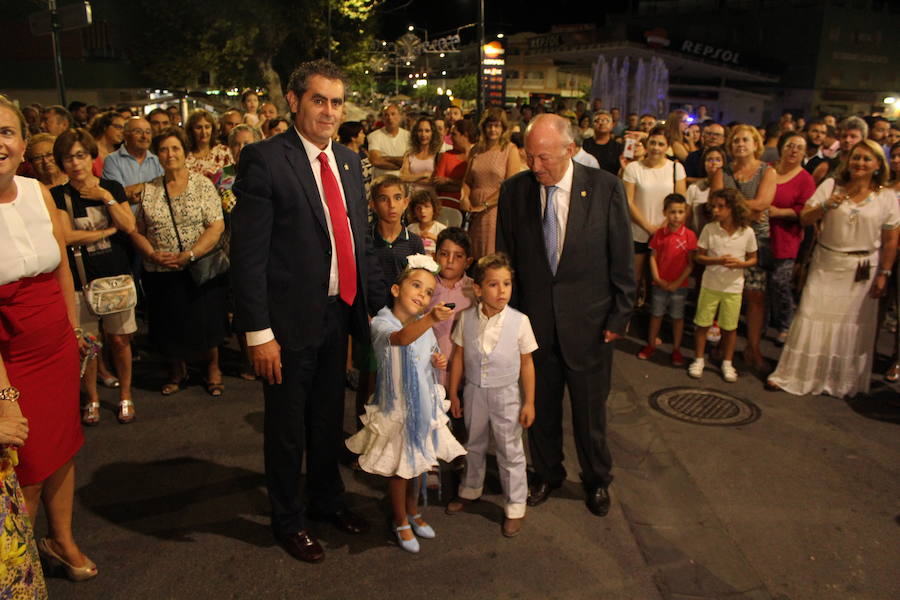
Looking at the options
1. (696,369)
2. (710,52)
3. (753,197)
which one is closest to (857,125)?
(753,197)

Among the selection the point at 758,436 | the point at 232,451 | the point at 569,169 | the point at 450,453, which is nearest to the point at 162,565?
the point at 232,451

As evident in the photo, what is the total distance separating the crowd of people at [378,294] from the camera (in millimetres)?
3047

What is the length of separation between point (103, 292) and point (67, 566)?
229 centimetres

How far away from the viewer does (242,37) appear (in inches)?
952

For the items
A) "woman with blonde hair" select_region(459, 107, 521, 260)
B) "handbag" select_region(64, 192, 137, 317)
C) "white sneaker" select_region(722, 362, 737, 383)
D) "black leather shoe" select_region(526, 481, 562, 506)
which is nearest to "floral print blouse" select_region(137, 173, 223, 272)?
"handbag" select_region(64, 192, 137, 317)

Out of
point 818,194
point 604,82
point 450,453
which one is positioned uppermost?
point 604,82

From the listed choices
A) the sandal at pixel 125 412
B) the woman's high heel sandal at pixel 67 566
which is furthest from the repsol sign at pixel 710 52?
the woman's high heel sandal at pixel 67 566

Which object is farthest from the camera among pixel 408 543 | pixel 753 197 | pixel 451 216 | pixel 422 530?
pixel 451 216

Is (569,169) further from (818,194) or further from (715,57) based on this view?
(715,57)

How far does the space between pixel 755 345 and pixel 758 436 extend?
65.8 inches

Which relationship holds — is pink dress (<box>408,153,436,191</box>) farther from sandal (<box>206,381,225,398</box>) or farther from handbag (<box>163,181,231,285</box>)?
sandal (<box>206,381,225,398</box>)

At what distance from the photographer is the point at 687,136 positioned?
10.3 metres

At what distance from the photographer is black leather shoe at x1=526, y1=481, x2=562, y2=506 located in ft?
13.3

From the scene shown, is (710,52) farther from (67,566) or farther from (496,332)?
(67,566)
